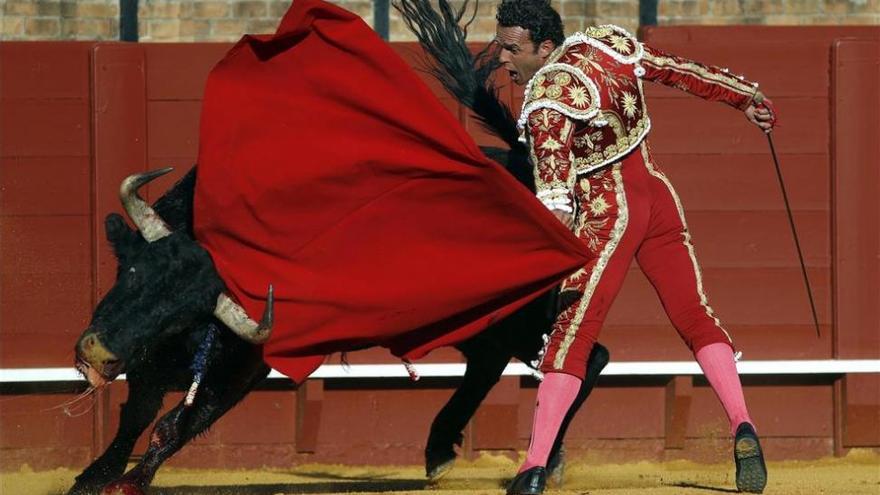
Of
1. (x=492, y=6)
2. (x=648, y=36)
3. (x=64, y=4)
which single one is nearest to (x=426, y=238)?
(x=648, y=36)

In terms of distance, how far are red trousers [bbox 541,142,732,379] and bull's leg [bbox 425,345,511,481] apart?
83cm

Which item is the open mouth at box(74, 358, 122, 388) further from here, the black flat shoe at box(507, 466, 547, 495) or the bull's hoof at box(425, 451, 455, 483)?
the bull's hoof at box(425, 451, 455, 483)

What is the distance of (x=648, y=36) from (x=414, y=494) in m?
2.17

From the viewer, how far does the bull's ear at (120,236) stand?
14.6 ft

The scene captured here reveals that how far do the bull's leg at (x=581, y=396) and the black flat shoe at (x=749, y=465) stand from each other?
58cm

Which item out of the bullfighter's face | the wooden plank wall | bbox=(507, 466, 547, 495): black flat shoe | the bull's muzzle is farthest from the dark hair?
the wooden plank wall

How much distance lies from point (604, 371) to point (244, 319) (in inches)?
83.1

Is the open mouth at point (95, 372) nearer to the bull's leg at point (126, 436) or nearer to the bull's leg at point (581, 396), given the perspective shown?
the bull's leg at point (126, 436)

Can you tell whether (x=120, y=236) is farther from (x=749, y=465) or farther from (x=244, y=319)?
(x=749, y=465)

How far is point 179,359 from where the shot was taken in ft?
15.0

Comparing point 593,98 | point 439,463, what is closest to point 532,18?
point 593,98

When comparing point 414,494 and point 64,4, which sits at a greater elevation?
point 64,4

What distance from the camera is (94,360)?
4.14 metres

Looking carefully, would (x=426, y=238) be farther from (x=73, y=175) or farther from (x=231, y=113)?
(x=73, y=175)
